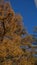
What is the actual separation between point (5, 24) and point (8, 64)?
193 centimetres

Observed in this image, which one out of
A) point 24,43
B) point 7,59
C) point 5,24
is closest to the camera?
point 5,24

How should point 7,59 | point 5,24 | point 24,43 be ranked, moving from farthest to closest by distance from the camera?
point 24,43 → point 7,59 → point 5,24

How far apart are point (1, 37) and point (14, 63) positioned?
1681 millimetres

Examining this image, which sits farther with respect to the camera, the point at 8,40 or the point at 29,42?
the point at 29,42

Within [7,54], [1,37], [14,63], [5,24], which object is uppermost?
[5,24]

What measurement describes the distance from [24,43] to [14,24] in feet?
8.22

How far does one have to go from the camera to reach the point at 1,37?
34.2ft

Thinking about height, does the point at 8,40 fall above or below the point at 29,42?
above

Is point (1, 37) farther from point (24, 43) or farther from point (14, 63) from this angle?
point (24, 43)

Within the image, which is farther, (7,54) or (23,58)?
(23,58)

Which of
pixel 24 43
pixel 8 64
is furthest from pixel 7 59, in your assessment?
pixel 24 43

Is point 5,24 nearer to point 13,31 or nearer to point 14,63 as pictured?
point 13,31

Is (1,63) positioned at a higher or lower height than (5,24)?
lower

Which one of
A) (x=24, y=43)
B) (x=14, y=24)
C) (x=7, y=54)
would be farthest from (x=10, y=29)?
(x=24, y=43)
